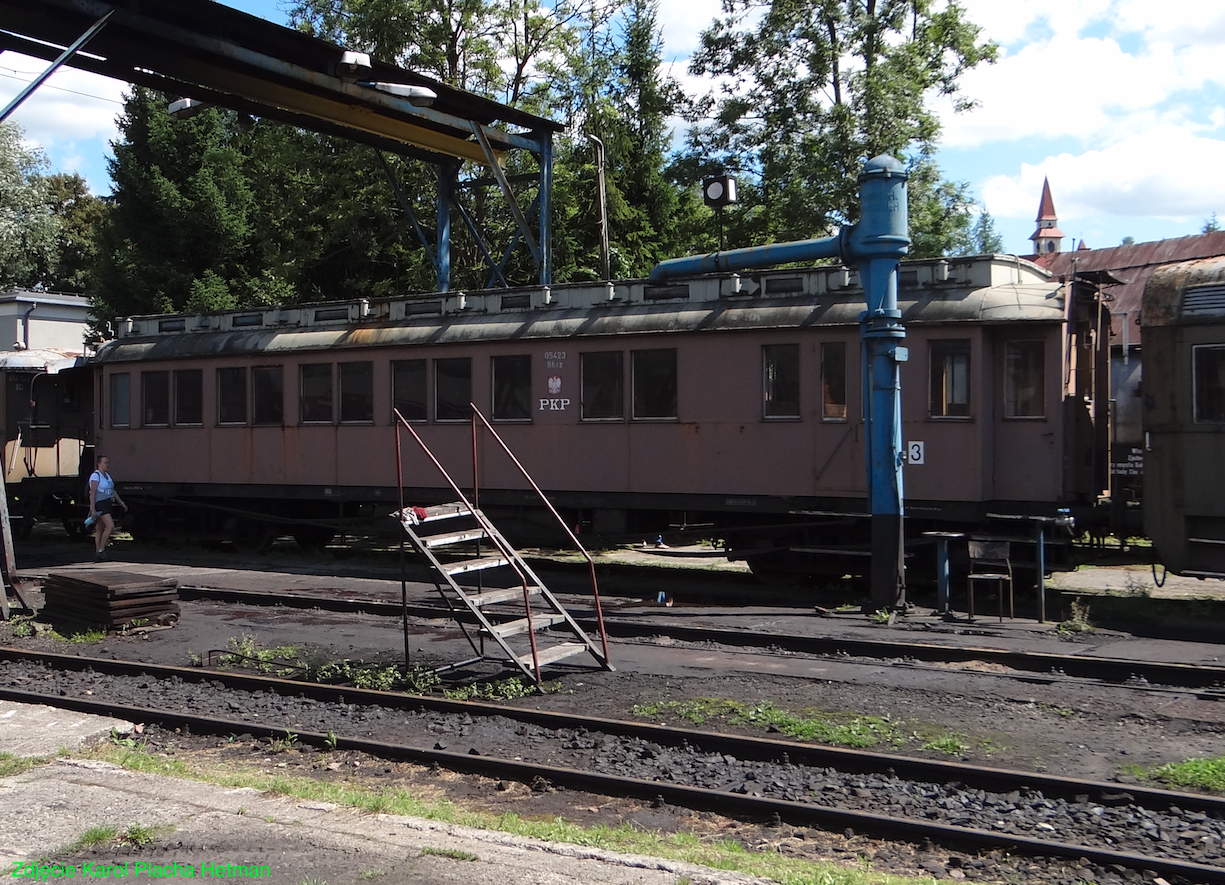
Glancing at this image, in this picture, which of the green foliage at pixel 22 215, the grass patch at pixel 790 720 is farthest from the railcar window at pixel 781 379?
the green foliage at pixel 22 215

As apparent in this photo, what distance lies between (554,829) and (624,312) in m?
9.76

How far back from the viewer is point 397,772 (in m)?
7.15

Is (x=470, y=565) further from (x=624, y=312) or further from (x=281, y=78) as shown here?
(x=281, y=78)

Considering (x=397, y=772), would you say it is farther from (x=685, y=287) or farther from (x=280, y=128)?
(x=280, y=128)

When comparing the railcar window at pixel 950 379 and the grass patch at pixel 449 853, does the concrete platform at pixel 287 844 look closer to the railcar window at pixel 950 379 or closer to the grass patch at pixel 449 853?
the grass patch at pixel 449 853

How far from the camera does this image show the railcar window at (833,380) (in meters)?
13.2

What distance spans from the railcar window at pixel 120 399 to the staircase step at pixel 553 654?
514 inches

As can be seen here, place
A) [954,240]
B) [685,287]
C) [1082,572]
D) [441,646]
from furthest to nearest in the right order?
1. [954,240]
2. [1082,572]
3. [685,287]
4. [441,646]

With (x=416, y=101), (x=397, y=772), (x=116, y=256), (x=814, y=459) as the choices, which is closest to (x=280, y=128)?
(x=116, y=256)

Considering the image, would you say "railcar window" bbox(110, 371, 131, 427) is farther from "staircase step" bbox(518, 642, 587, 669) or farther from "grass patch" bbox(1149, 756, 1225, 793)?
"grass patch" bbox(1149, 756, 1225, 793)

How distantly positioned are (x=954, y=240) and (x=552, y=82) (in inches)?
399

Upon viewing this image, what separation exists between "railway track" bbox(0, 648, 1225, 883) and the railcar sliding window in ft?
21.0

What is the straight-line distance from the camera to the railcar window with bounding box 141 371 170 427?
19250mm

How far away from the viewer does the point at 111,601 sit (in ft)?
39.4
